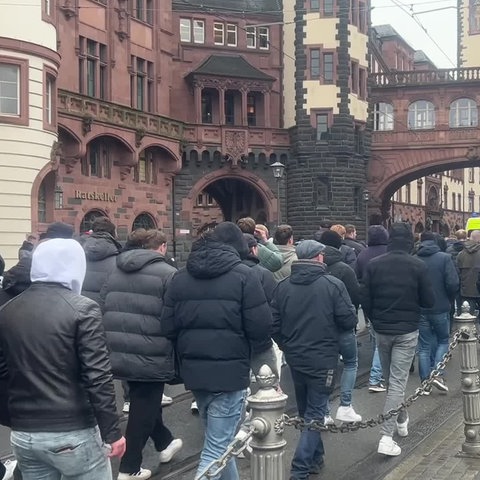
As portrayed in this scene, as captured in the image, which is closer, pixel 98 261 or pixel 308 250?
pixel 308 250

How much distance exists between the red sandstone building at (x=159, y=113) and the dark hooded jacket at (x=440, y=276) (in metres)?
15.6

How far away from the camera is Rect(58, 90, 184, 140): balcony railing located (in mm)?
26469

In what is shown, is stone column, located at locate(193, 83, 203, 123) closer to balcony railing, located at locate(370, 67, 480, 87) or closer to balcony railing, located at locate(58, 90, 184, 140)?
balcony railing, located at locate(58, 90, 184, 140)

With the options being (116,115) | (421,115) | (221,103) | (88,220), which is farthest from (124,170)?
(421,115)

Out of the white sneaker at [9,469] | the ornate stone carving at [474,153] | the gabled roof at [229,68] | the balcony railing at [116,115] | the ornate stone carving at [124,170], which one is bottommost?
the white sneaker at [9,469]

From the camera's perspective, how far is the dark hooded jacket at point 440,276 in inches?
349

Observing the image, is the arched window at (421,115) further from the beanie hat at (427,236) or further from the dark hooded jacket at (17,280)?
the dark hooded jacket at (17,280)

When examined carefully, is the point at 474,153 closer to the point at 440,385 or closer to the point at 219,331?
the point at 440,385

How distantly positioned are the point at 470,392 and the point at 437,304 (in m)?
2.46

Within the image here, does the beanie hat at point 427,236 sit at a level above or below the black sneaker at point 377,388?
above

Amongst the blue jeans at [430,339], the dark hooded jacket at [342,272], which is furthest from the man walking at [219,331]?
the blue jeans at [430,339]

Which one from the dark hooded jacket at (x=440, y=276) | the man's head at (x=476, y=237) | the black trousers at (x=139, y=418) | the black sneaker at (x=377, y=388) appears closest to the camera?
the black trousers at (x=139, y=418)

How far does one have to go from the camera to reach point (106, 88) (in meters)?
29.9

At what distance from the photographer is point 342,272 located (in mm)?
8070
